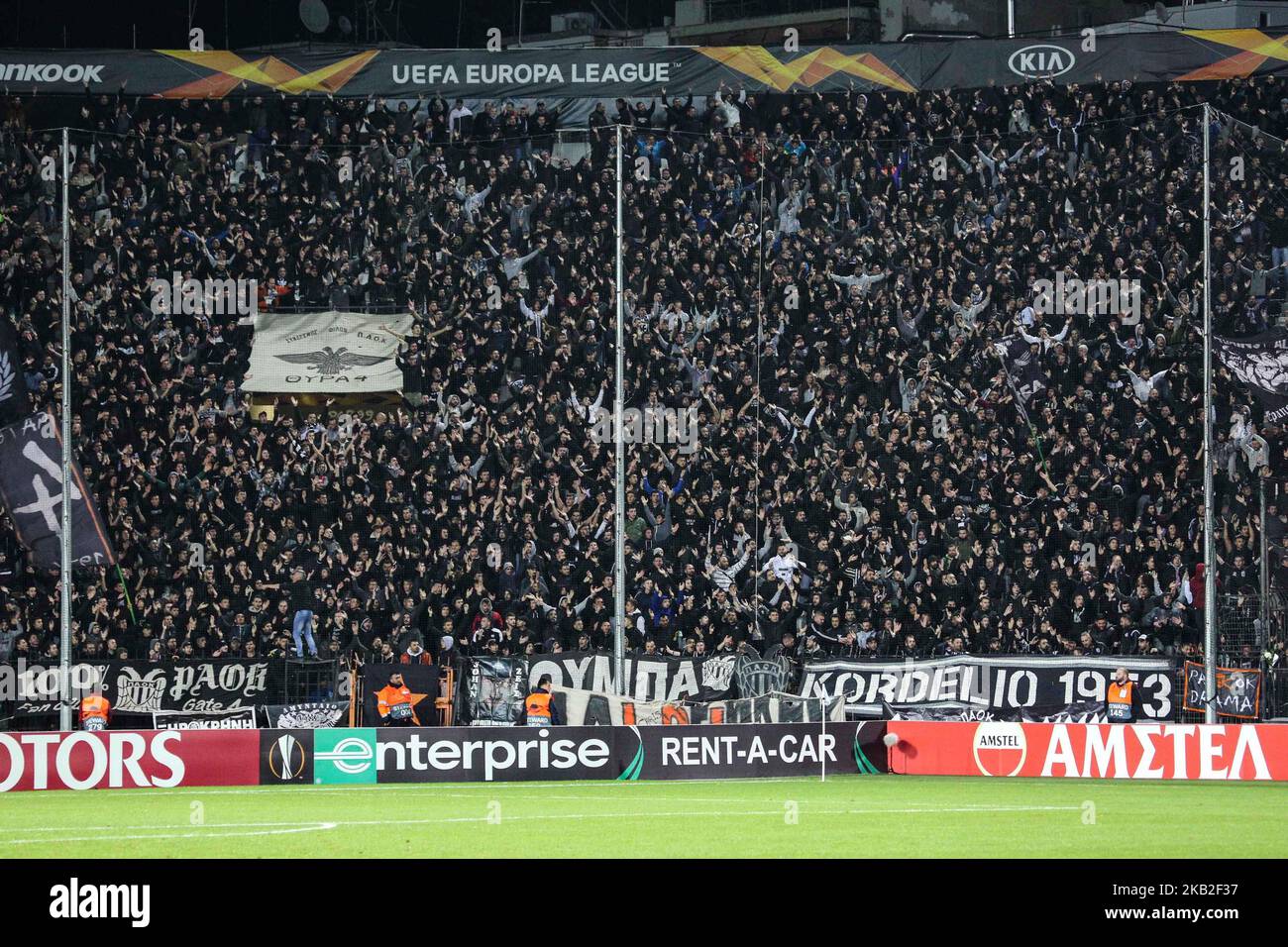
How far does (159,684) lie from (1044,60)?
23334 millimetres

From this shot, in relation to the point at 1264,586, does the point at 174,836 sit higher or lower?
lower

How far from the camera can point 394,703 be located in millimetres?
31328

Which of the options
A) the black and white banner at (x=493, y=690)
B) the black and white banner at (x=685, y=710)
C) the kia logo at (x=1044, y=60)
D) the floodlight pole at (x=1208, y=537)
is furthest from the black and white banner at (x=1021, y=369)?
the black and white banner at (x=493, y=690)

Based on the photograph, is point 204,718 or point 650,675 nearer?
point 204,718

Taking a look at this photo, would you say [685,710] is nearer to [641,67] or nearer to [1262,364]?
[1262,364]

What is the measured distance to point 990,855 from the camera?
15430mm

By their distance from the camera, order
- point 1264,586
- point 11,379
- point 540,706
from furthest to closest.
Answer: point 11,379
point 1264,586
point 540,706

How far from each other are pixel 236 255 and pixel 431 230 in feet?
13.1

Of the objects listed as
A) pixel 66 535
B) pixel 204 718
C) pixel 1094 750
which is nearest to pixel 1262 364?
pixel 1094 750

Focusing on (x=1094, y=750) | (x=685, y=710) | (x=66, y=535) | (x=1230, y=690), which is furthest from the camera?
(x=66, y=535)

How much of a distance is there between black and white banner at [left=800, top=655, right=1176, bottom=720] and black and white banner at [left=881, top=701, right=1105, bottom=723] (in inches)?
1.9

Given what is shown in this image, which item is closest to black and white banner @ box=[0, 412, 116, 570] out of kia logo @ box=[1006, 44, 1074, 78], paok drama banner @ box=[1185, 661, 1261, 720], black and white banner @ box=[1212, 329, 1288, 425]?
paok drama banner @ box=[1185, 661, 1261, 720]

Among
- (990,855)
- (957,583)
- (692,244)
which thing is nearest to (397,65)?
(692,244)

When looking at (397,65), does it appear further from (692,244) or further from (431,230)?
(692,244)
